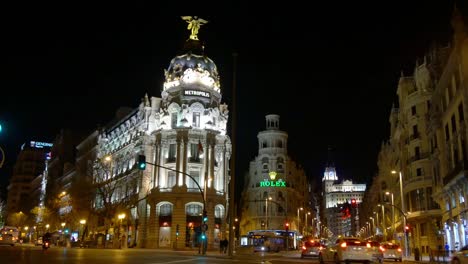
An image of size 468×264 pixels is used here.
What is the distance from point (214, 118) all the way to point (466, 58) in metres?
46.9

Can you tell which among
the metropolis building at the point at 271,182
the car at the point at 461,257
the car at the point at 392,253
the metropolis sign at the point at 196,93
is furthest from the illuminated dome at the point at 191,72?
the car at the point at 461,257

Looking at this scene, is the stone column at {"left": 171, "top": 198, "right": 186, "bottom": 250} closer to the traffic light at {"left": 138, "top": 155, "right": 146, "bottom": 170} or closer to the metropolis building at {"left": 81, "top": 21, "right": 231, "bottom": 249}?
the metropolis building at {"left": 81, "top": 21, "right": 231, "bottom": 249}

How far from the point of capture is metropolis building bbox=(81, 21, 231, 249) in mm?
75312

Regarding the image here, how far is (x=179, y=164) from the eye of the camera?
7650 cm

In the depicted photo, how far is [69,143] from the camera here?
13850 centimetres

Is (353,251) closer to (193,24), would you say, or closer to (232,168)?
(232,168)

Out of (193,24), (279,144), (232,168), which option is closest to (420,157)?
(232,168)

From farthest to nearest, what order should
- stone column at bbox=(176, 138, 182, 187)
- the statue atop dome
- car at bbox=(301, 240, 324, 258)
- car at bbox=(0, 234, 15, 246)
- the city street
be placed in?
the statue atop dome, stone column at bbox=(176, 138, 182, 187), car at bbox=(0, 234, 15, 246), car at bbox=(301, 240, 324, 258), the city street

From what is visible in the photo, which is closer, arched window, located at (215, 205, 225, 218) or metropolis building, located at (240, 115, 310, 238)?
arched window, located at (215, 205, 225, 218)

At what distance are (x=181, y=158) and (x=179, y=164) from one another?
107 centimetres

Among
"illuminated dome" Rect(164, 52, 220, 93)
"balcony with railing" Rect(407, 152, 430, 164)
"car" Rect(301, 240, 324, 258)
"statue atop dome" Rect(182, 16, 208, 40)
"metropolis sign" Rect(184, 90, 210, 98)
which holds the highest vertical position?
"statue atop dome" Rect(182, 16, 208, 40)

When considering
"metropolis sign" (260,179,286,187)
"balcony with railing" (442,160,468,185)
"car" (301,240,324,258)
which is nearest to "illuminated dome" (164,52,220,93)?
"metropolis sign" (260,179,286,187)

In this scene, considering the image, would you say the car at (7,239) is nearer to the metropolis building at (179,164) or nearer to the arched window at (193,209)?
the metropolis building at (179,164)

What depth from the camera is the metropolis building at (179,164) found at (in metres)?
75.3
